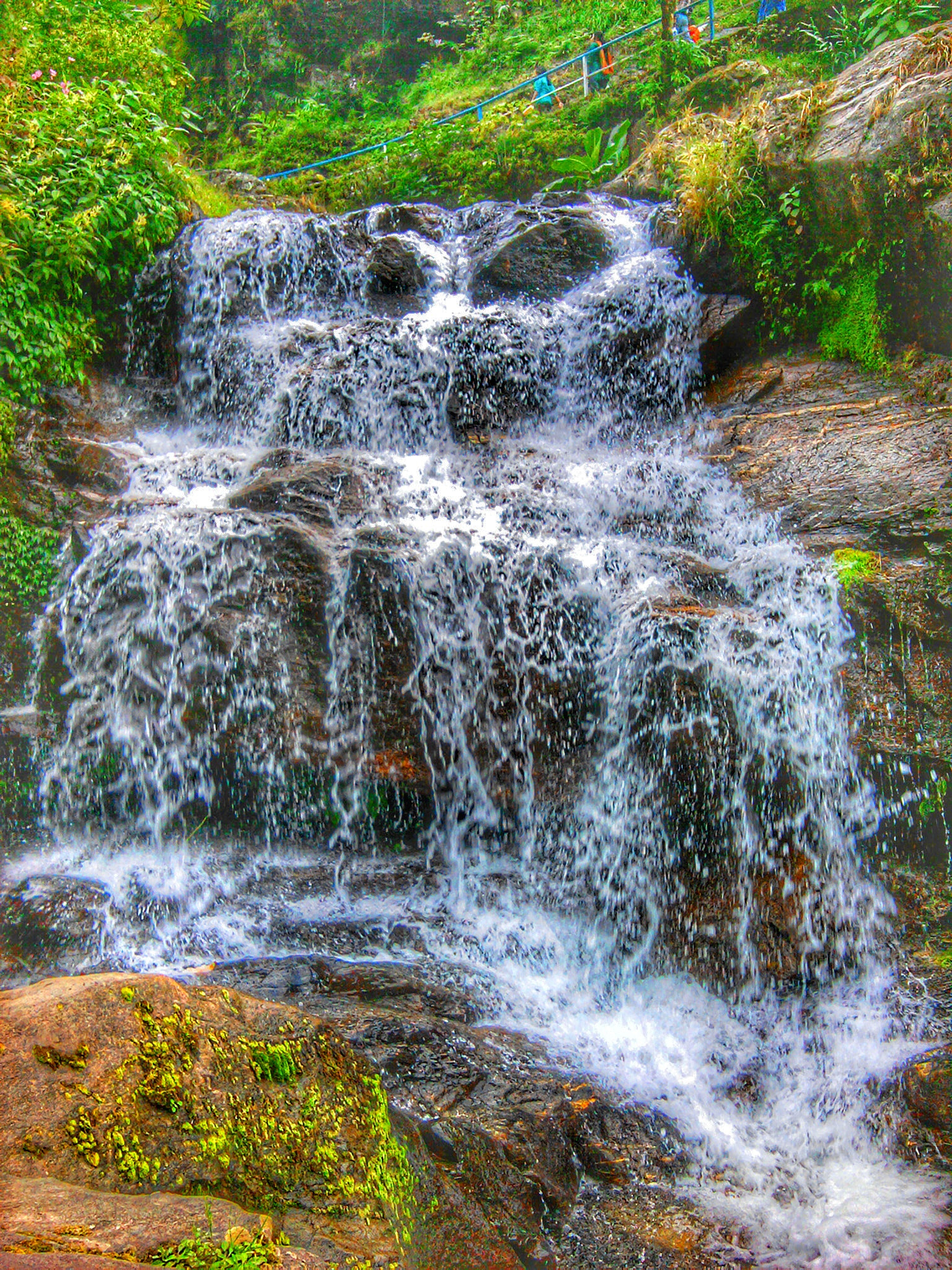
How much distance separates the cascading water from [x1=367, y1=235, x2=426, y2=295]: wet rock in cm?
199

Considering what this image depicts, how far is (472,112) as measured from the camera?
44.5 ft

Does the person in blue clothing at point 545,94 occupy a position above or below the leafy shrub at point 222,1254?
above

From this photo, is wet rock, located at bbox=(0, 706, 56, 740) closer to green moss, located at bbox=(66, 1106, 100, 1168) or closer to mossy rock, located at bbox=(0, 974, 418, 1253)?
mossy rock, located at bbox=(0, 974, 418, 1253)

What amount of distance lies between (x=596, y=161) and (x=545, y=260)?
12.5ft

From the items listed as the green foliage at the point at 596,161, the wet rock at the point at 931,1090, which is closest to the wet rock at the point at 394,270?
the green foliage at the point at 596,161

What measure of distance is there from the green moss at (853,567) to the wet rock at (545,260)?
4.96 meters

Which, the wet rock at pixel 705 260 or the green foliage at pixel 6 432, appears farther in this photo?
the wet rock at pixel 705 260

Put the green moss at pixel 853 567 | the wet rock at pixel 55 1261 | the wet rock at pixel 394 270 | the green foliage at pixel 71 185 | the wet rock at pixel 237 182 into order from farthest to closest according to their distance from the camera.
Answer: the wet rock at pixel 237 182
the wet rock at pixel 394 270
the green foliage at pixel 71 185
the green moss at pixel 853 567
the wet rock at pixel 55 1261

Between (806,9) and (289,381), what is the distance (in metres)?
10.3

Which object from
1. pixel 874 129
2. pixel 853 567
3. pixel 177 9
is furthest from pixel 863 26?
pixel 177 9

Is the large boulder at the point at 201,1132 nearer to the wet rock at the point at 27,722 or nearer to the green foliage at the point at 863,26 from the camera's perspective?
the wet rock at the point at 27,722

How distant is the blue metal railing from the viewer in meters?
12.6

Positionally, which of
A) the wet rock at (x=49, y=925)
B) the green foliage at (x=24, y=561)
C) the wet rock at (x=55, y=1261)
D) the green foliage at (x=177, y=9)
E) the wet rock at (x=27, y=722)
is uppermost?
the green foliage at (x=177, y=9)

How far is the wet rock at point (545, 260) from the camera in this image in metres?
8.85
